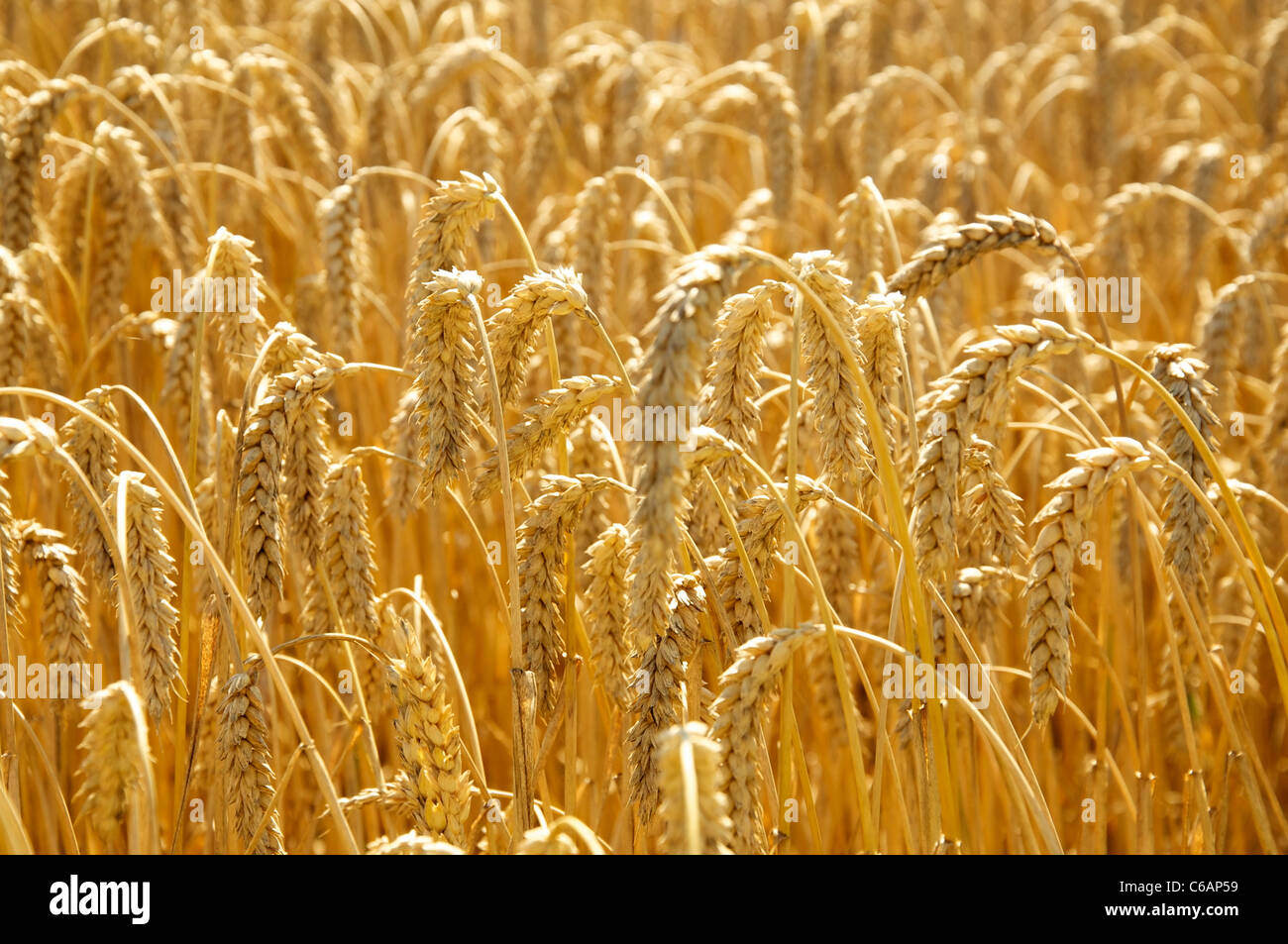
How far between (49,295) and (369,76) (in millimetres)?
2132

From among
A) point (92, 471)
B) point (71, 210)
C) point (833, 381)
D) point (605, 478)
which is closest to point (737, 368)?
point (833, 381)

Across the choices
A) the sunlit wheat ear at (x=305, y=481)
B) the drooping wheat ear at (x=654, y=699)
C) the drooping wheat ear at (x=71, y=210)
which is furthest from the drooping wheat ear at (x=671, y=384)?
the drooping wheat ear at (x=71, y=210)

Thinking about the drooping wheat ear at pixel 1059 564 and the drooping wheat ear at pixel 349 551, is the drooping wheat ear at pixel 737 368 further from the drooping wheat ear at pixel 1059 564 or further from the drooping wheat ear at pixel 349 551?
the drooping wheat ear at pixel 349 551

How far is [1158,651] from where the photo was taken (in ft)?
9.70

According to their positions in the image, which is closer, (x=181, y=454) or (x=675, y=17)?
(x=181, y=454)

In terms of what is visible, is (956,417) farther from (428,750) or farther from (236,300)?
(236,300)

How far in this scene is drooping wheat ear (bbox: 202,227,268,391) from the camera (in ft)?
5.44

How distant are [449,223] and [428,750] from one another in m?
0.75

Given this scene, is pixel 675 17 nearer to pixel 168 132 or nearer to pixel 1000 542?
pixel 168 132

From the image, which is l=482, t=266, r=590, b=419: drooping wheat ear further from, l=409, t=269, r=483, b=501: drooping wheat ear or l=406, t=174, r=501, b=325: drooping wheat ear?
l=406, t=174, r=501, b=325: drooping wheat ear

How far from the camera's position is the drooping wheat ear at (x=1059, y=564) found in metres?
1.22

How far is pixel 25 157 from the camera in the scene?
2.08 meters

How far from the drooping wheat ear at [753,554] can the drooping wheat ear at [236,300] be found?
815 mm

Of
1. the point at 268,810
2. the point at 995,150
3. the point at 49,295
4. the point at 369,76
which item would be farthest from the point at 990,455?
the point at 369,76
